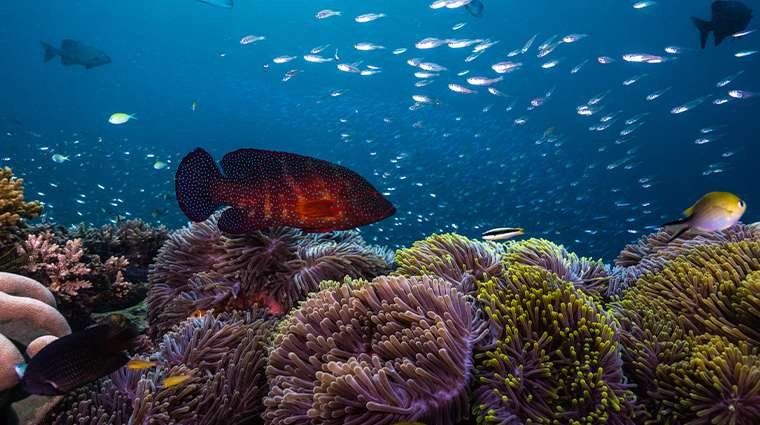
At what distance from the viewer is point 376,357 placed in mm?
1592

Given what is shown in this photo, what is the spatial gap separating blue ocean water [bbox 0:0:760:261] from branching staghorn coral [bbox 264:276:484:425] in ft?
92.2

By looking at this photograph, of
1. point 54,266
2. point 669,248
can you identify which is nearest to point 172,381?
point 54,266

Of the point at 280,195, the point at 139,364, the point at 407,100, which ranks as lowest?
the point at 407,100

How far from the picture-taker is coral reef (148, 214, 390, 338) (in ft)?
9.53

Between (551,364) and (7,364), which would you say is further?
(7,364)

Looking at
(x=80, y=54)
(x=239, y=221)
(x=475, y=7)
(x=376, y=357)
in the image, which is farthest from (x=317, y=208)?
(x=80, y=54)

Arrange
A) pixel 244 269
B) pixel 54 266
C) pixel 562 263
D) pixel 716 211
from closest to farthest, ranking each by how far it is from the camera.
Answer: pixel 716 211, pixel 562 263, pixel 244 269, pixel 54 266

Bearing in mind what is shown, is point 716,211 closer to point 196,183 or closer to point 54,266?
point 196,183

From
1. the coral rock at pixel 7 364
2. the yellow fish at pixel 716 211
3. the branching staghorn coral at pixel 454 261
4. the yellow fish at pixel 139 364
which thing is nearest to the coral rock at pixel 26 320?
the coral rock at pixel 7 364

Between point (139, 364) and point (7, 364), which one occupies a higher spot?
point (7, 364)

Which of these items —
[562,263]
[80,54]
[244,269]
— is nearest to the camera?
[562,263]

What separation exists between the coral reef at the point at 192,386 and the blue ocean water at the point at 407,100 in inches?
1091

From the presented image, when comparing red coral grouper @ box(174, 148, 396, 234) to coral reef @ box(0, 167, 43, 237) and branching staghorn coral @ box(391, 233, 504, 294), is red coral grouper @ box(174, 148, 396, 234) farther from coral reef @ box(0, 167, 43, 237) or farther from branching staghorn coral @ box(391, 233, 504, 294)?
coral reef @ box(0, 167, 43, 237)

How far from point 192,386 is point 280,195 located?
1426 millimetres
